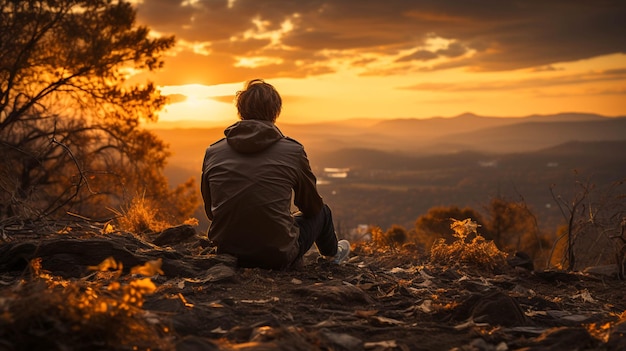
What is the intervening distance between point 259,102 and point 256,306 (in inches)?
72.2

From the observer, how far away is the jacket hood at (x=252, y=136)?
4.85 m

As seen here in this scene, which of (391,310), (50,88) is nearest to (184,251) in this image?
(391,310)

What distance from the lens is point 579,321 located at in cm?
418

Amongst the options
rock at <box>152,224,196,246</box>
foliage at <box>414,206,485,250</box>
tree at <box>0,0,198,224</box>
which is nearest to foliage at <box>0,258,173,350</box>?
rock at <box>152,224,196,246</box>

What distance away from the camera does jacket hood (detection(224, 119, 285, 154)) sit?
4.85m

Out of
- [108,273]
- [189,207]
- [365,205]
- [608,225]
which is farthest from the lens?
[365,205]

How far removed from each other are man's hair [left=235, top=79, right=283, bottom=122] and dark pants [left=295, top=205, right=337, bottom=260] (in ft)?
3.20

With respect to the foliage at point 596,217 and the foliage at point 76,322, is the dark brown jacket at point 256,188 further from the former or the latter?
the foliage at point 596,217

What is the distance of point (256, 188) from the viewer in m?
4.80

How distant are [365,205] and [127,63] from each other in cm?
7863

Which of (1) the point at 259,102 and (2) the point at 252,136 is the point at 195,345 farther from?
(1) the point at 259,102

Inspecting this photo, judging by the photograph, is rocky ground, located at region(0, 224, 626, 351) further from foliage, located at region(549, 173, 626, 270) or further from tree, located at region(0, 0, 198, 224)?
tree, located at region(0, 0, 198, 224)

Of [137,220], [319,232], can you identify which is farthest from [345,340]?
[137,220]

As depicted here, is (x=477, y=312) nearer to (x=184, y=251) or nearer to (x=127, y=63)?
(x=184, y=251)
